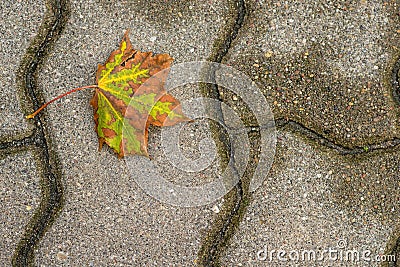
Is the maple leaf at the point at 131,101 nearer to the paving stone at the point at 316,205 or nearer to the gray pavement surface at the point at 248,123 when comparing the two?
the gray pavement surface at the point at 248,123

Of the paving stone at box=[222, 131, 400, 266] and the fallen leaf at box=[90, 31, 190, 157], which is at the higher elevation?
the fallen leaf at box=[90, 31, 190, 157]

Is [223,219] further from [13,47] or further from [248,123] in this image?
[13,47]

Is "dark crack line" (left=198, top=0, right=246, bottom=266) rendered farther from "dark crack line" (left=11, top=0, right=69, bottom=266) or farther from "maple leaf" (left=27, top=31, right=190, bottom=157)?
"dark crack line" (left=11, top=0, right=69, bottom=266)

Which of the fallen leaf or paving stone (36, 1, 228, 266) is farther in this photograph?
paving stone (36, 1, 228, 266)

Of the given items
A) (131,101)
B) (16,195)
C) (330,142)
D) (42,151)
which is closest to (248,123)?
(330,142)

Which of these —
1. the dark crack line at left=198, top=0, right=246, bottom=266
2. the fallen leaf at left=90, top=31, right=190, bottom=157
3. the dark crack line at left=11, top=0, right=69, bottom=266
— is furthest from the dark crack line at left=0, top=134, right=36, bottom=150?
the dark crack line at left=198, top=0, right=246, bottom=266

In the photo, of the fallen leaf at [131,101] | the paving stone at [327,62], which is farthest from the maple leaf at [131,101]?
the paving stone at [327,62]

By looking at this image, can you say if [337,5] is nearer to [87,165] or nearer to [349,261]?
[349,261]
